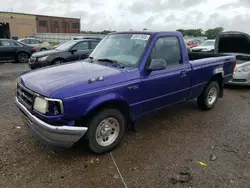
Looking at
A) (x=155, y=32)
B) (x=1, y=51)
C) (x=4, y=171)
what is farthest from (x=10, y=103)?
(x=1, y=51)

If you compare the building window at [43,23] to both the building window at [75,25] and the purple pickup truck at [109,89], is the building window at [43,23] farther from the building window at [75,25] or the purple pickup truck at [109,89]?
the purple pickup truck at [109,89]

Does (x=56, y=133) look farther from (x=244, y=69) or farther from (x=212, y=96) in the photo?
(x=244, y=69)

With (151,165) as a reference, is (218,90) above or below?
above

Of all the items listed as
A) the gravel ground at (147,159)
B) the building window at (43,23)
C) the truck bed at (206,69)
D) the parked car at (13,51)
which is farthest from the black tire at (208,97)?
the building window at (43,23)

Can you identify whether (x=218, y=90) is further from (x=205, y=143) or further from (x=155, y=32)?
(x=155, y=32)

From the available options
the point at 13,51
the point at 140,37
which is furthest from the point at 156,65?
the point at 13,51

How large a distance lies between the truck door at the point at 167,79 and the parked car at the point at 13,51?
473 inches

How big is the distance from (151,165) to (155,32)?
234 centimetres

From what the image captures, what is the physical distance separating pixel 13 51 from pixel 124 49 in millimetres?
11874

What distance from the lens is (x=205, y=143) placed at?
384 cm

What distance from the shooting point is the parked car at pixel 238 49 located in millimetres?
7500

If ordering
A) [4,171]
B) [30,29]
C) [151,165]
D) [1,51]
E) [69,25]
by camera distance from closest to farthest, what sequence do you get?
[4,171] < [151,165] < [1,51] < [30,29] < [69,25]

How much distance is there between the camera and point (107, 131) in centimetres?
337

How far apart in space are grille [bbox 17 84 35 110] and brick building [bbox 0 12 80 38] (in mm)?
52098
